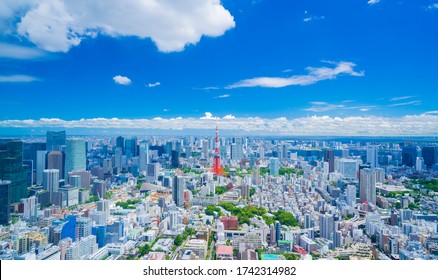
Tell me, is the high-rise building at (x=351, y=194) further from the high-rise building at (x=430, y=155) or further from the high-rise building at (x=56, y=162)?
the high-rise building at (x=56, y=162)

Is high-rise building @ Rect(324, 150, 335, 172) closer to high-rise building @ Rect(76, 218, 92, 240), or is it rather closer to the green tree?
the green tree

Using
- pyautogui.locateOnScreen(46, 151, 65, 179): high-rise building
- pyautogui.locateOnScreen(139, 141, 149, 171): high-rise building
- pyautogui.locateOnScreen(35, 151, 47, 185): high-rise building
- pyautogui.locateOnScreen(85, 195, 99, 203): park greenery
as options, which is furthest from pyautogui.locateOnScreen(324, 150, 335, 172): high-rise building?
pyautogui.locateOnScreen(35, 151, 47, 185): high-rise building

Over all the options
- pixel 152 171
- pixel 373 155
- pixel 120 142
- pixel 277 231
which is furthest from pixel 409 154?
pixel 120 142

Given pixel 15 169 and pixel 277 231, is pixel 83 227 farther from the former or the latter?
pixel 277 231

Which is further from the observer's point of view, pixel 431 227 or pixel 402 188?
pixel 402 188
